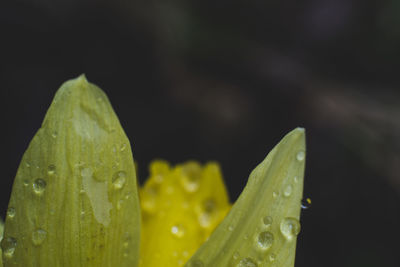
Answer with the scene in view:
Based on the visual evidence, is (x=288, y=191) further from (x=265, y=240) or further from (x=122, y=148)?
(x=122, y=148)

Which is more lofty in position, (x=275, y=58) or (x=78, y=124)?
(x=275, y=58)

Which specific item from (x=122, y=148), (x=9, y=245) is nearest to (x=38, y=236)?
(x=9, y=245)

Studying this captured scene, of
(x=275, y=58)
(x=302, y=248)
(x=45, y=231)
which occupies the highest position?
(x=275, y=58)

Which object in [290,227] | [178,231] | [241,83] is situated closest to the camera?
[290,227]

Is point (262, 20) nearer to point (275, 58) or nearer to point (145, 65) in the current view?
point (275, 58)

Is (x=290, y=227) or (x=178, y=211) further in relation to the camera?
(x=178, y=211)

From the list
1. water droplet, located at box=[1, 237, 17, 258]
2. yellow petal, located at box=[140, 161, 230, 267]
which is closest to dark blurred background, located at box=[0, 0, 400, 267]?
yellow petal, located at box=[140, 161, 230, 267]

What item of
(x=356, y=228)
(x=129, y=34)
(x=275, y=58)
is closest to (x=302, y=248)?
(x=356, y=228)
